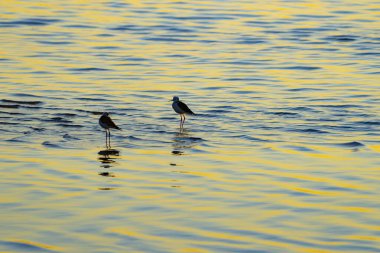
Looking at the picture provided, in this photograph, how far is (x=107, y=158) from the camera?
1529 centimetres

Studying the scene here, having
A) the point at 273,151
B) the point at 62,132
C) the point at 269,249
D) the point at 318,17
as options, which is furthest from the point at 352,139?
the point at 318,17

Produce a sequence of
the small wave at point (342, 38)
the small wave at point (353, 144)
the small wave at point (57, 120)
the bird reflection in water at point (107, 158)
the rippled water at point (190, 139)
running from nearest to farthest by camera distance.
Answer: the rippled water at point (190, 139)
the bird reflection in water at point (107, 158)
the small wave at point (353, 144)
the small wave at point (57, 120)
the small wave at point (342, 38)

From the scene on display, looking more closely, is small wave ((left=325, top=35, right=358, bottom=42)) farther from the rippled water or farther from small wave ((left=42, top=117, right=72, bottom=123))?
small wave ((left=42, top=117, right=72, bottom=123))

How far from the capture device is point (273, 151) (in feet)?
52.0

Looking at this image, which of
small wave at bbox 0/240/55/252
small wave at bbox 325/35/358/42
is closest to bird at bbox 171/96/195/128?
small wave at bbox 0/240/55/252

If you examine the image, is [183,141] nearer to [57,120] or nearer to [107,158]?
[107,158]

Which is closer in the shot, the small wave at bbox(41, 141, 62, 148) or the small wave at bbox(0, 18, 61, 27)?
the small wave at bbox(41, 141, 62, 148)

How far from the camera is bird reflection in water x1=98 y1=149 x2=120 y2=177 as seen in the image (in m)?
14.1

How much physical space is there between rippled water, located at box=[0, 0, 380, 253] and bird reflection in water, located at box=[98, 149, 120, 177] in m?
0.02

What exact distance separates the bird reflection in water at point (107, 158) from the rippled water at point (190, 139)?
2 centimetres

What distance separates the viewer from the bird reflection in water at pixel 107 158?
14.1 metres

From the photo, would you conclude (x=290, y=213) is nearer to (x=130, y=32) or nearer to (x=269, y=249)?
(x=269, y=249)

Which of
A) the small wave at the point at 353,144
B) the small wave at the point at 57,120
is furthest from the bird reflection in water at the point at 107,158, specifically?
the small wave at the point at 353,144

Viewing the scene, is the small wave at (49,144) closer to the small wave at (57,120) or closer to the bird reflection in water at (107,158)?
the bird reflection in water at (107,158)
